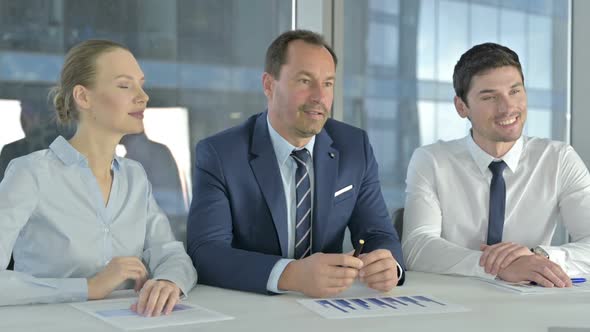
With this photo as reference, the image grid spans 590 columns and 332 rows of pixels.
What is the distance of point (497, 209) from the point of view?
2.87m

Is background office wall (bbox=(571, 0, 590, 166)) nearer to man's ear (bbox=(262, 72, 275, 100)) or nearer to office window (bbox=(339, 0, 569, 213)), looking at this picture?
office window (bbox=(339, 0, 569, 213))

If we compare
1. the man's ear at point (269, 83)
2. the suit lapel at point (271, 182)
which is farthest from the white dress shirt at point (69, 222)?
the man's ear at point (269, 83)

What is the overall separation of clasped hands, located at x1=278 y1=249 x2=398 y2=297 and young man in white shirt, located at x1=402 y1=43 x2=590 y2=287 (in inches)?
26.9

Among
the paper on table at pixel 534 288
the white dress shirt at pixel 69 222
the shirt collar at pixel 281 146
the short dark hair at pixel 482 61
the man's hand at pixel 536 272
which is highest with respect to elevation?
the short dark hair at pixel 482 61

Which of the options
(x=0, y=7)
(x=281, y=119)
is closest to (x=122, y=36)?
(x=0, y=7)

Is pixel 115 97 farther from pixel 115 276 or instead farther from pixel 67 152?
pixel 115 276

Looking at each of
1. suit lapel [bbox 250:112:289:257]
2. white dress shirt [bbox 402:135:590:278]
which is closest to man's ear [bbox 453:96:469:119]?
white dress shirt [bbox 402:135:590:278]

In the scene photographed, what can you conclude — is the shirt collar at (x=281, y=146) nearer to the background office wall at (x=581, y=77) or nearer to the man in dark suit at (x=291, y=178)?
the man in dark suit at (x=291, y=178)

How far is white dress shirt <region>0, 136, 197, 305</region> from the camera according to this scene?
2129 millimetres

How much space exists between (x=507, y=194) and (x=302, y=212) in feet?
3.04

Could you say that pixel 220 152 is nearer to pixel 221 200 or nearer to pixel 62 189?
pixel 221 200

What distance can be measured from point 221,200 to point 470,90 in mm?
1194

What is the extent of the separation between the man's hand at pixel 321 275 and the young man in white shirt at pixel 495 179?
2.63 feet

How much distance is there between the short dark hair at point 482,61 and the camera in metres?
2.93
